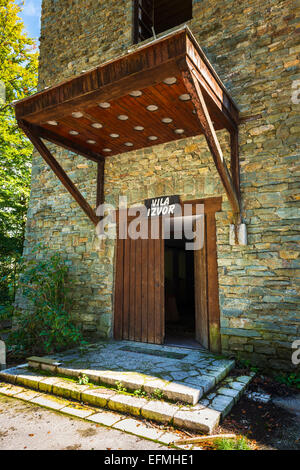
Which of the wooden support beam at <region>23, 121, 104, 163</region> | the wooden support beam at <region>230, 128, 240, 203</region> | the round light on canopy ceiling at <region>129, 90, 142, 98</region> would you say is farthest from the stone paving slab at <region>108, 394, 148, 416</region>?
the wooden support beam at <region>23, 121, 104, 163</region>

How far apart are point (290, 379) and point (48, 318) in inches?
142

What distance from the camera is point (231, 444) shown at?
2.14m

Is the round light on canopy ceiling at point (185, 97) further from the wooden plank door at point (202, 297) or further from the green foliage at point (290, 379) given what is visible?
the green foliage at point (290, 379)

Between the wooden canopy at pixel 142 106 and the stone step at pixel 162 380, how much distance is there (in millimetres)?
2151

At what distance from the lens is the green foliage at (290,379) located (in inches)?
131

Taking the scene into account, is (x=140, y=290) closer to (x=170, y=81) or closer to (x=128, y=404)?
(x=128, y=404)

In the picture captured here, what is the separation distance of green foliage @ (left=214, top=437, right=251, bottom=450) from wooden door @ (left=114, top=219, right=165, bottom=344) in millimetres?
2476

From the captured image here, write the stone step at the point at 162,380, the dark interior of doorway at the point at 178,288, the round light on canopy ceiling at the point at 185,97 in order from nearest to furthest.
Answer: the stone step at the point at 162,380 → the round light on canopy ceiling at the point at 185,97 → the dark interior of doorway at the point at 178,288

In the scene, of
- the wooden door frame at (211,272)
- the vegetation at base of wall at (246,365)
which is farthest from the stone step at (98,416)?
the wooden door frame at (211,272)

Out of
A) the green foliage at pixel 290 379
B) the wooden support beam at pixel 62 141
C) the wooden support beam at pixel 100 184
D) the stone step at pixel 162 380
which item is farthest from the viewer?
the wooden support beam at pixel 100 184

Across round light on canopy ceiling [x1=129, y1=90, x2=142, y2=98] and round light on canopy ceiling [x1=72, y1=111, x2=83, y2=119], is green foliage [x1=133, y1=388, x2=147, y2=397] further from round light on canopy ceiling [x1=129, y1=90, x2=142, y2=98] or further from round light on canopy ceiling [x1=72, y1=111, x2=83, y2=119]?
round light on canopy ceiling [x1=72, y1=111, x2=83, y2=119]

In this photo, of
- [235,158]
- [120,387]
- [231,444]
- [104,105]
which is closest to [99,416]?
[120,387]

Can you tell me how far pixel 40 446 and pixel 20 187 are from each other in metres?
7.39

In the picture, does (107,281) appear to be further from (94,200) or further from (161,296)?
(94,200)
